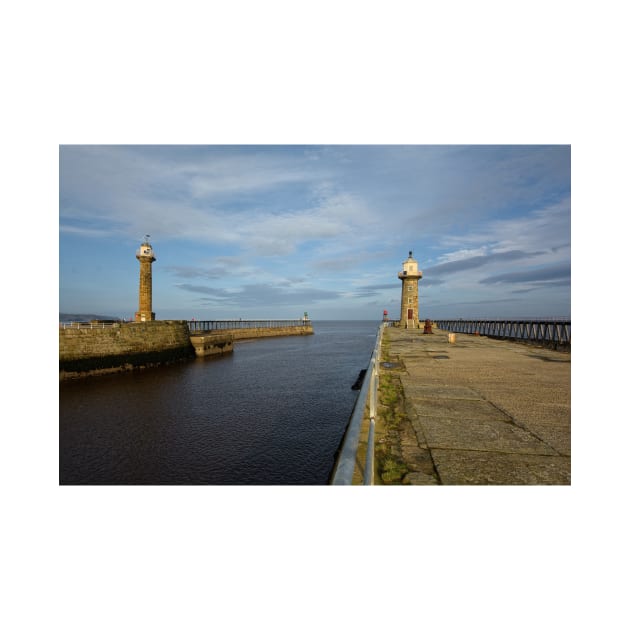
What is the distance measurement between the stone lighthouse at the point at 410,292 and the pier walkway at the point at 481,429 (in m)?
22.3

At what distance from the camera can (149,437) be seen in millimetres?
9219

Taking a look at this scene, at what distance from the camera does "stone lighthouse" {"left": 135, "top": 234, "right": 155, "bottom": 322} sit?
95.1ft

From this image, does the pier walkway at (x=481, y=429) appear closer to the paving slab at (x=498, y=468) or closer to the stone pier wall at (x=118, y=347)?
the paving slab at (x=498, y=468)

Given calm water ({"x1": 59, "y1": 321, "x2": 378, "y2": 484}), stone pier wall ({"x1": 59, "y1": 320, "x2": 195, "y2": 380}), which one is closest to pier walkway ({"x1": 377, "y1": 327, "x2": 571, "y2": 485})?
calm water ({"x1": 59, "y1": 321, "x2": 378, "y2": 484})

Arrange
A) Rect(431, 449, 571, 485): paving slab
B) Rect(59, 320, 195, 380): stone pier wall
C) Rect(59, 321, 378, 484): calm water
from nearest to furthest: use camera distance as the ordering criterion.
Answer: Rect(431, 449, 571, 485): paving slab, Rect(59, 321, 378, 484): calm water, Rect(59, 320, 195, 380): stone pier wall

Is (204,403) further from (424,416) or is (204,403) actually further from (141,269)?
(141,269)

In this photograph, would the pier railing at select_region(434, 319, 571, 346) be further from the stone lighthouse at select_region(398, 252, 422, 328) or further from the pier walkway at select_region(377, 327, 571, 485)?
the pier walkway at select_region(377, 327, 571, 485)

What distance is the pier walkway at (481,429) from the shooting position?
312 cm

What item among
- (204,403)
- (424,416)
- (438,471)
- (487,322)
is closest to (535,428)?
(424,416)

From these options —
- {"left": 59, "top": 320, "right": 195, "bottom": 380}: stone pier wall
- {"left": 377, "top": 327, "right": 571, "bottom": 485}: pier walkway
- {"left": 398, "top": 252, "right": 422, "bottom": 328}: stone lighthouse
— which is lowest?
{"left": 59, "top": 320, "right": 195, "bottom": 380}: stone pier wall

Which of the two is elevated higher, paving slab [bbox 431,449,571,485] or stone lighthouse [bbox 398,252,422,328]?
stone lighthouse [bbox 398,252,422,328]

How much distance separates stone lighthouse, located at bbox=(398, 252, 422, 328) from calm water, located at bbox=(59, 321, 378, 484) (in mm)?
14822

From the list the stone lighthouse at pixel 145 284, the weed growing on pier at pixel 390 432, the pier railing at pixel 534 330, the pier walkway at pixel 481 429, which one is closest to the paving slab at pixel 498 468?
the pier walkway at pixel 481 429

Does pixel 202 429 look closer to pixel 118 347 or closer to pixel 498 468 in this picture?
pixel 498 468
